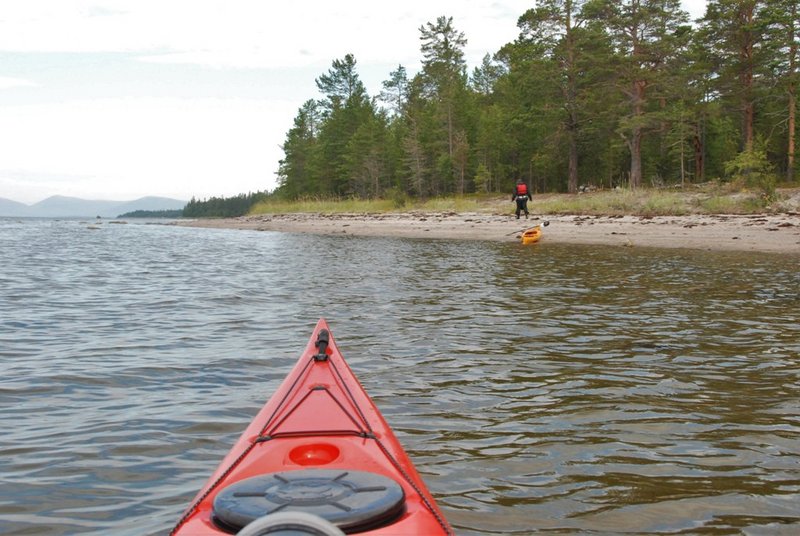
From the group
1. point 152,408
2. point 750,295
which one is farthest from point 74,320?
point 750,295

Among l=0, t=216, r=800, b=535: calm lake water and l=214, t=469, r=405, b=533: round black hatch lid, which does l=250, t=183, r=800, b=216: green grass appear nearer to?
l=0, t=216, r=800, b=535: calm lake water

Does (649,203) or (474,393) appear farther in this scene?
(649,203)

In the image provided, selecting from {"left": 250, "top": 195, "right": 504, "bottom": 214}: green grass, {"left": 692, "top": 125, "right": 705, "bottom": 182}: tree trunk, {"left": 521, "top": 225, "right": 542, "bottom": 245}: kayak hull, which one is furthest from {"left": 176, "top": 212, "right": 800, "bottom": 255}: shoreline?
{"left": 692, "top": 125, "right": 705, "bottom": 182}: tree trunk

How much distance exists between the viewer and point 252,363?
23.1ft

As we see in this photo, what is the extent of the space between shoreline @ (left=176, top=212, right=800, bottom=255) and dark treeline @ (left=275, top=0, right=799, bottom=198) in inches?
225

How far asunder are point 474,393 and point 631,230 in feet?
59.6

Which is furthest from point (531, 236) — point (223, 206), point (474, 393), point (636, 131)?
point (223, 206)

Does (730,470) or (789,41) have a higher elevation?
(789,41)

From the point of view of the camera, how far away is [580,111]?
40.1 meters

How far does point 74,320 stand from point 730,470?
30.9ft

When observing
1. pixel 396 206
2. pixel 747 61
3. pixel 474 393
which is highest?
pixel 747 61

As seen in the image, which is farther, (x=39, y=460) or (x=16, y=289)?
(x=16, y=289)

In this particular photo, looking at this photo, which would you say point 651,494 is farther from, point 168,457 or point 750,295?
point 750,295

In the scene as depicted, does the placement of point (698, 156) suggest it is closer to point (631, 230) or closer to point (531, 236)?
point (631, 230)
